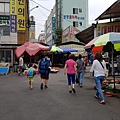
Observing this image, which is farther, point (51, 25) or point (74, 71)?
point (51, 25)

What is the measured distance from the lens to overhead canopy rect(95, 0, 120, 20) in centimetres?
1256

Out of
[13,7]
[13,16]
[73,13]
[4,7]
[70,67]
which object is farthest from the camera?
[73,13]

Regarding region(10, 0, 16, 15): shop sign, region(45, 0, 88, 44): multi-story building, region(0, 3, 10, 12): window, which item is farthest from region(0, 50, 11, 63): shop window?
region(45, 0, 88, 44): multi-story building

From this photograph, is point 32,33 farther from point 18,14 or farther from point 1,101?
point 1,101

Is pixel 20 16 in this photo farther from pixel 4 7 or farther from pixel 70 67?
pixel 70 67

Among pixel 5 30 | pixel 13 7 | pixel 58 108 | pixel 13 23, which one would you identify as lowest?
pixel 58 108

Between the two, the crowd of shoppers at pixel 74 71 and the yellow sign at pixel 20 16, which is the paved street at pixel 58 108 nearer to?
the crowd of shoppers at pixel 74 71

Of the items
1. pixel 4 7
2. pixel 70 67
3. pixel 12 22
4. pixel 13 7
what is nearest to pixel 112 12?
pixel 70 67

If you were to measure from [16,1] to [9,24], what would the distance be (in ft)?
9.91

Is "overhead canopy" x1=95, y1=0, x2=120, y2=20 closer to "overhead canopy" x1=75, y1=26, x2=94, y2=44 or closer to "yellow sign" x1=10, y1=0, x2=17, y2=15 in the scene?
"overhead canopy" x1=75, y1=26, x2=94, y2=44

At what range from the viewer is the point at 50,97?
8.70 meters

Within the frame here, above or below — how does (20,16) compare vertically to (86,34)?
above

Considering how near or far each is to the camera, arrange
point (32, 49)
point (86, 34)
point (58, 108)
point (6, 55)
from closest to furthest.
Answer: point (58, 108)
point (86, 34)
point (32, 49)
point (6, 55)

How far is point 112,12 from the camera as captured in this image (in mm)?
14133
